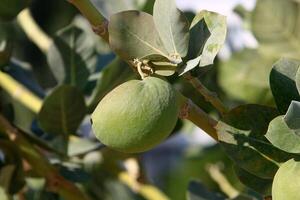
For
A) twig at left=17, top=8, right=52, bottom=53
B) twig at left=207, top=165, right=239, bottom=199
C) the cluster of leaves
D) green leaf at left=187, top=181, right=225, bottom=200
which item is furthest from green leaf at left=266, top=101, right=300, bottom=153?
twig at left=17, top=8, right=52, bottom=53

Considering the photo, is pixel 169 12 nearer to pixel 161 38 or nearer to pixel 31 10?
pixel 161 38

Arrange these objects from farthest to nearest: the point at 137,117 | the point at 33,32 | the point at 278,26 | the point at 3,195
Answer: the point at 33,32
the point at 278,26
the point at 3,195
the point at 137,117

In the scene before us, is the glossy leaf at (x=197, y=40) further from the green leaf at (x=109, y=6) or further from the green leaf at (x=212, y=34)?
the green leaf at (x=109, y=6)

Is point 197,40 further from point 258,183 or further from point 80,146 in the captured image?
point 80,146

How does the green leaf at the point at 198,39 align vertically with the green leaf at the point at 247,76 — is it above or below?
above

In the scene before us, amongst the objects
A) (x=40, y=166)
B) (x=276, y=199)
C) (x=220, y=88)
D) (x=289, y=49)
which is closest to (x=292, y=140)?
(x=276, y=199)

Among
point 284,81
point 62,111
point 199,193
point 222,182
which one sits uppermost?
point 284,81

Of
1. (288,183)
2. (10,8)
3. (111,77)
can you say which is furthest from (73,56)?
(288,183)

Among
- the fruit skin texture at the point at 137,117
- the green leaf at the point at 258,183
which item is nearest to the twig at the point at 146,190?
the green leaf at the point at 258,183
